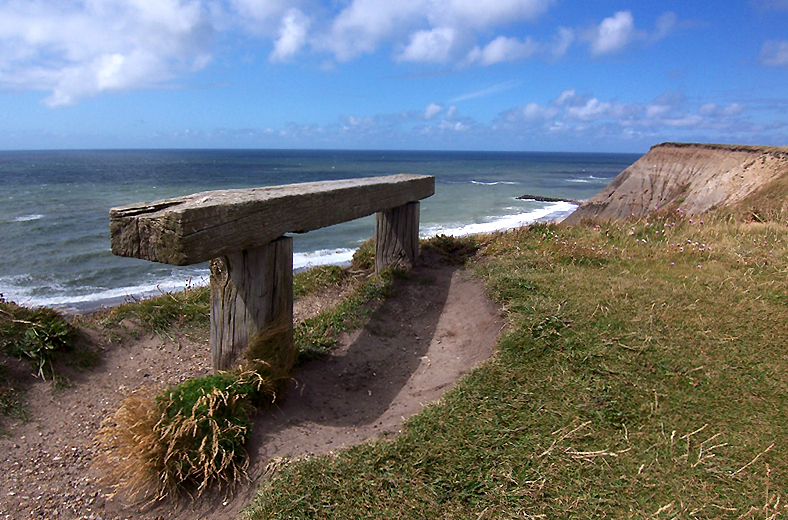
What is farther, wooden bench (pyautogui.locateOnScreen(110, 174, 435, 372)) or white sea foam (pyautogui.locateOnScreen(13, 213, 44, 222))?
white sea foam (pyautogui.locateOnScreen(13, 213, 44, 222))

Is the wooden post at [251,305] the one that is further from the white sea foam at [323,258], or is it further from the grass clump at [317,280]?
the white sea foam at [323,258]

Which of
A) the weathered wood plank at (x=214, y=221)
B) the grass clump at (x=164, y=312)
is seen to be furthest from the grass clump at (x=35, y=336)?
the weathered wood plank at (x=214, y=221)

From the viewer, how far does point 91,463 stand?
3.48 metres

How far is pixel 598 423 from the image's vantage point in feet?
11.0

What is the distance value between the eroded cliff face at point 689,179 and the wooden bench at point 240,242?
7400 mm

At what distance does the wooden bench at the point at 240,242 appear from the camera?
10.2 feet

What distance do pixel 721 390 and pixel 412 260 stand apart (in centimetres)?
399

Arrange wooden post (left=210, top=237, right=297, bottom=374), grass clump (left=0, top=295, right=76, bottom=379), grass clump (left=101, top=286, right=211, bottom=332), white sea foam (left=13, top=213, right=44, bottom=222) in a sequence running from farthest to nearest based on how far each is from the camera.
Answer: white sea foam (left=13, top=213, right=44, bottom=222) → grass clump (left=101, top=286, right=211, bottom=332) → grass clump (left=0, top=295, right=76, bottom=379) → wooden post (left=210, top=237, right=297, bottom=374)

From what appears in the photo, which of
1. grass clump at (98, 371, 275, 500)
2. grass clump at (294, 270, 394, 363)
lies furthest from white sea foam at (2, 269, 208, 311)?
grass clump at (98, 371, 275, 500)

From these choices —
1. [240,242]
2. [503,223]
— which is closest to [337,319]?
[240,242]

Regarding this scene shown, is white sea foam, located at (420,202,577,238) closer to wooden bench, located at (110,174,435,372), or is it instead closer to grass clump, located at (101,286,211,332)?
grass clump, located at (101,286,211,332)

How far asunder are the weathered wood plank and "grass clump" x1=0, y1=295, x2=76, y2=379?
1786 mm

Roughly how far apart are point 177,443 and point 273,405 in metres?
0.85

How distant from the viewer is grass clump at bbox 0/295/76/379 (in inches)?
168
